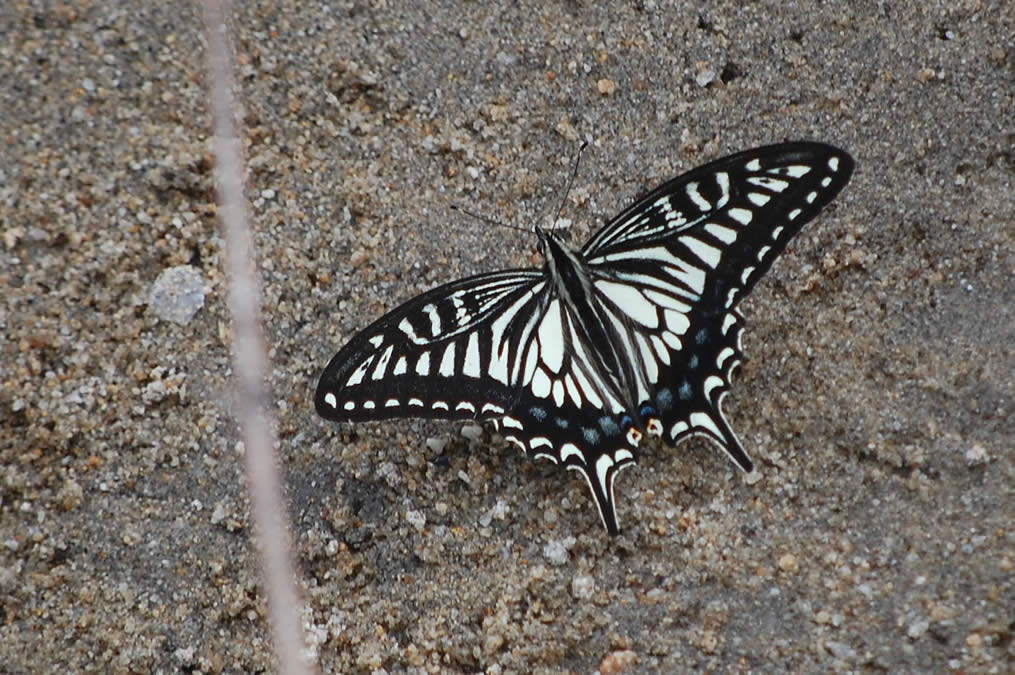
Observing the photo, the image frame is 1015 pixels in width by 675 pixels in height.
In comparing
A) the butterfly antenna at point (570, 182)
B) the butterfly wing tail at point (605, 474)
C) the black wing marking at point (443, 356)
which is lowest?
the butterfly wing tail at point (605, 474)

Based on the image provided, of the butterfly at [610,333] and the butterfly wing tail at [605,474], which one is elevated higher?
the butterfly at [610,333]

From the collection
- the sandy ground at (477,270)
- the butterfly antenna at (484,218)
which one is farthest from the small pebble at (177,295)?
the butterfly antenna at (484,218)

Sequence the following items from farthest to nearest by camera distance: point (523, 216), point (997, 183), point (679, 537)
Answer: point (523, 216) → point (997, 183) → point (679, 537)

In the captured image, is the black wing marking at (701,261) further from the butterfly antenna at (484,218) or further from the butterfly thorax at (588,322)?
the butterfly antenna at (484,218)

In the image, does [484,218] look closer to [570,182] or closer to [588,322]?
[570,182]

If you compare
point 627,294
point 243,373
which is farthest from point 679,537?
point 243,373

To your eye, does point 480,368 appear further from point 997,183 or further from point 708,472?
point 997,183
